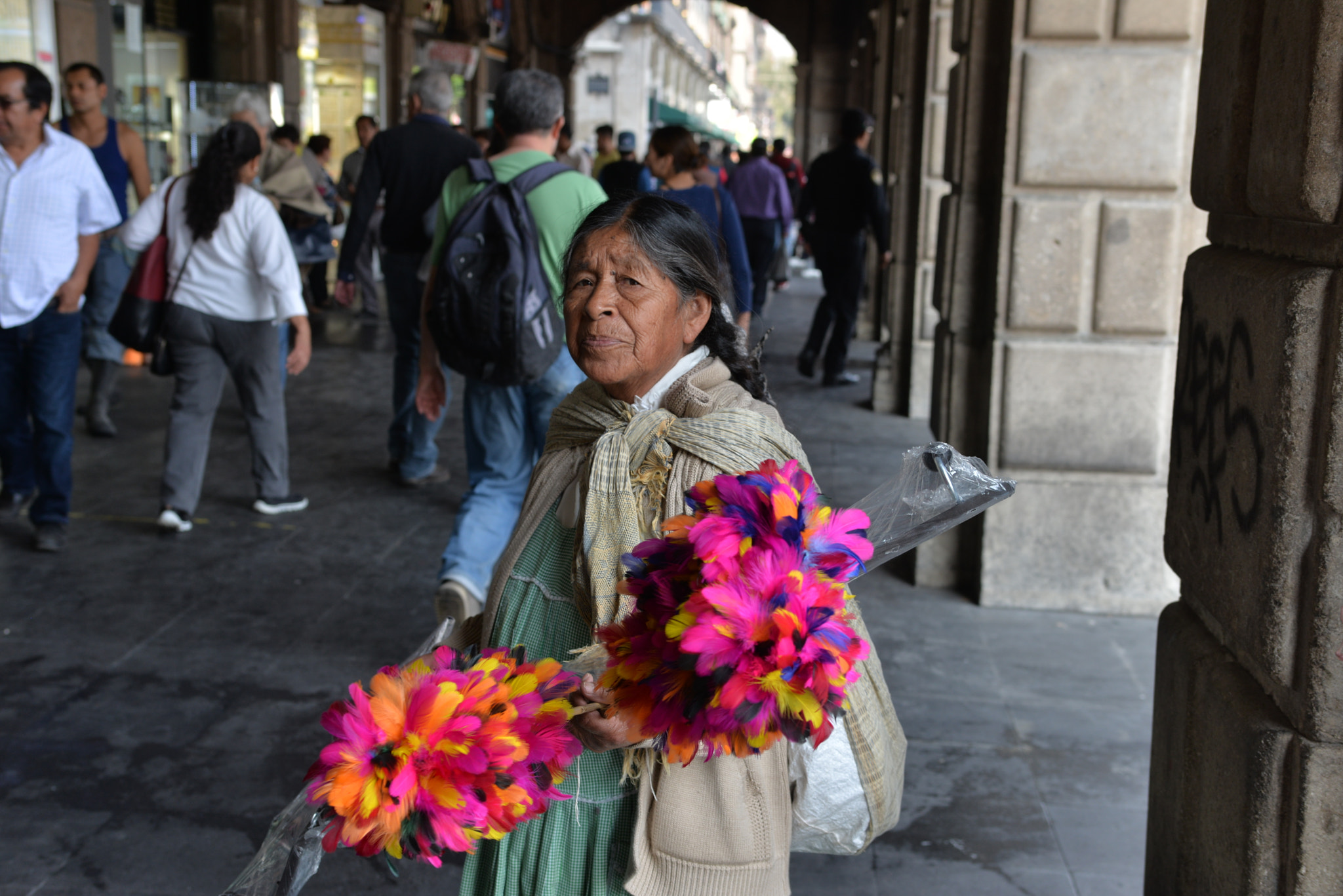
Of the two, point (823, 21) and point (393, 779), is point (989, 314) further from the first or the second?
point (823, 21)

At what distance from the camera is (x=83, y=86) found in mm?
6902

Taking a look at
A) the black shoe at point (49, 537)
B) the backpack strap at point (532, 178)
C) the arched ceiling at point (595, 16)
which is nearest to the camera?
the backpack strap at point (532, 178)

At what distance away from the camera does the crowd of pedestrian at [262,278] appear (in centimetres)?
431

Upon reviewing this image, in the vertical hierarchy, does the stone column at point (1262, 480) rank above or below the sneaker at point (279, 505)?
above

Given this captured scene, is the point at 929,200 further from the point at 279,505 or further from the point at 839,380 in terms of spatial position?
the point at 279,505

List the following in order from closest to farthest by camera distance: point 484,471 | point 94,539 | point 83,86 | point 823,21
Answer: point 484,471
point 94,539
point 83,86
point 823,21

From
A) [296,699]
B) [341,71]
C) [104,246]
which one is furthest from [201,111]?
[296,699]

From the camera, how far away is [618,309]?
6.21 ft

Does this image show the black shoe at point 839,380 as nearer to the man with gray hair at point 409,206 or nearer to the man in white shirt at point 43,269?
the man with gray hair at point 409,206

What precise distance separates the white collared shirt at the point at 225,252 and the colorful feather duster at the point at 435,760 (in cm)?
414

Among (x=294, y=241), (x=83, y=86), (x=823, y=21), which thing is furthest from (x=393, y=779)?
(x=823, y=21)

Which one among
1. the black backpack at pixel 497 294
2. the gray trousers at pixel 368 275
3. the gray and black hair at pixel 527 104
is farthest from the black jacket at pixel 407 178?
the gray trousers at pixel 368 275

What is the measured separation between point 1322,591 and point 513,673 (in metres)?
1.04

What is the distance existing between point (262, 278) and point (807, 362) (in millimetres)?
5577
